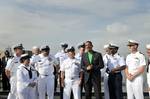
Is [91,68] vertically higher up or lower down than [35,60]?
lower down

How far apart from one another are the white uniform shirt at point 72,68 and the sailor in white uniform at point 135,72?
172 cm

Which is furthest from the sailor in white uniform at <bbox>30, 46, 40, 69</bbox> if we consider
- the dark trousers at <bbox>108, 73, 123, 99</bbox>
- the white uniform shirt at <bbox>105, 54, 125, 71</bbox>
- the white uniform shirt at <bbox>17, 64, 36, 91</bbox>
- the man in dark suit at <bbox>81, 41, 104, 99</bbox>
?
the dark trousers at <bbox>108, 73, 123, 99</bbox>

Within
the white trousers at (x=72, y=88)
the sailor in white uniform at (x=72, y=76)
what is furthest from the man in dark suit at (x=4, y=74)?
the white trousers at (x=72, y=88)

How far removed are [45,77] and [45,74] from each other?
0.09m

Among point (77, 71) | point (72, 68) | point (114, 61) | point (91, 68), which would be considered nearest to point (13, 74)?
point (72, 68)

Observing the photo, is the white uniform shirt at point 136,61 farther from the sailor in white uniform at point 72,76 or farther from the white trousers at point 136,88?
the sailor in white uniform at point 72,76

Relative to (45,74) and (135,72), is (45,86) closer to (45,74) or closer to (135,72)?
(45,74)

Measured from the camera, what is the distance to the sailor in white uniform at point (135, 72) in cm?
1301

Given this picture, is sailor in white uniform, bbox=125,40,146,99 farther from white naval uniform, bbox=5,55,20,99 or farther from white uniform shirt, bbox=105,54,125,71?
white naval uniform, bbox=5,55,20,99

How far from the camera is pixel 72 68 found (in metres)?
14.2

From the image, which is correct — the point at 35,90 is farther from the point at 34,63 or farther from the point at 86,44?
the point at 86,44

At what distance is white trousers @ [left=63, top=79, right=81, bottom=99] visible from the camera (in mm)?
14023

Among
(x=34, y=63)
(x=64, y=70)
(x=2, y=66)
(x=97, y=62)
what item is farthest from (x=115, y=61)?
(x=2, y=66)

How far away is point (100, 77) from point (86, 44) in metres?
1.13
